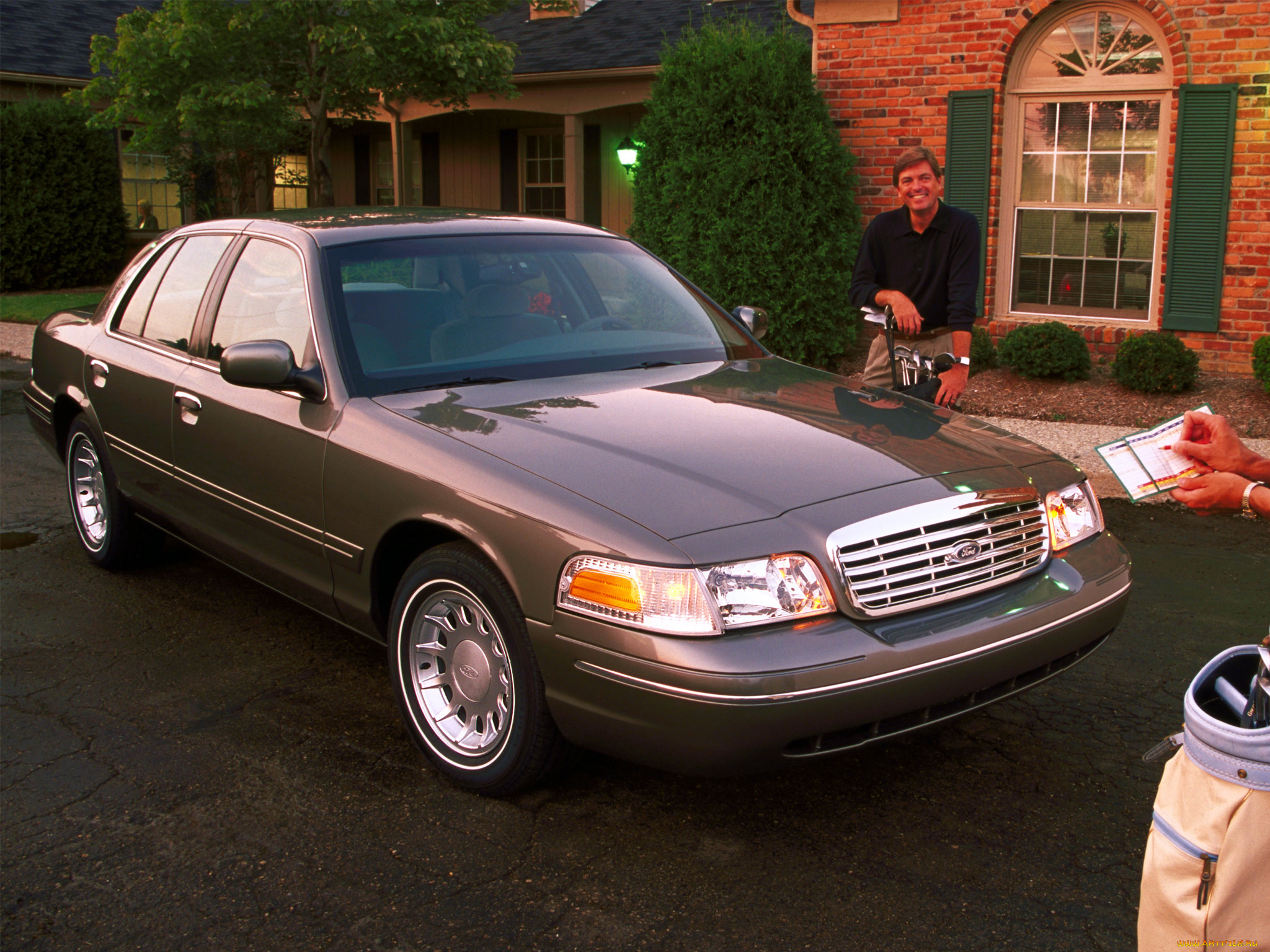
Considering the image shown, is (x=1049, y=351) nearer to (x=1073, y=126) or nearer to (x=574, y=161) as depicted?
(x=1073, y=126)

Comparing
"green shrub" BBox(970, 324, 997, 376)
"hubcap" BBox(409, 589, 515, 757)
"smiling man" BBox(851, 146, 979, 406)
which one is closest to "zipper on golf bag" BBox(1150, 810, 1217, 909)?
"hubcap" BBox(409, 589, 515, 757)

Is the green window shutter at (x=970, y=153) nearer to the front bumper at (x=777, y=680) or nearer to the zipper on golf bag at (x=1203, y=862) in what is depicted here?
the front bumper at (x=777, y=680)

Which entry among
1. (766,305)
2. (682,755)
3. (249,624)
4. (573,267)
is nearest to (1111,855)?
(682,755)

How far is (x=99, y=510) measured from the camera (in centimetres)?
555

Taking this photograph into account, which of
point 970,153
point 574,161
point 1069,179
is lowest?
point 1069,179

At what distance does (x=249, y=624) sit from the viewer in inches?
191

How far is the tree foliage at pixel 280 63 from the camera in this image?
13.7 metres

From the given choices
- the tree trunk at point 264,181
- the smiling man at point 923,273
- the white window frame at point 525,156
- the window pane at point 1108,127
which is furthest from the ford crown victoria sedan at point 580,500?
the white window frame at point 525,156

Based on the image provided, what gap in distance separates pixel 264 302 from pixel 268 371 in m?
0.69

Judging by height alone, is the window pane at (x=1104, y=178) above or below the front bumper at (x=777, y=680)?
above

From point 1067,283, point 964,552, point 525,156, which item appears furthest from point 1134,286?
point 525,156

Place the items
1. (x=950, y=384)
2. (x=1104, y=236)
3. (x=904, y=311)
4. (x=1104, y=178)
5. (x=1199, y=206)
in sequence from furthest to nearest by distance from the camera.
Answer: (x=1104, y=236) → (x=1104, y=178) → (x=1199, y=206) → (x=904, y=311) → (x=950, y=384)

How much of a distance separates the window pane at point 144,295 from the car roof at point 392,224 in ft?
0.88

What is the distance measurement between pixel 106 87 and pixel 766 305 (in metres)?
9.55
